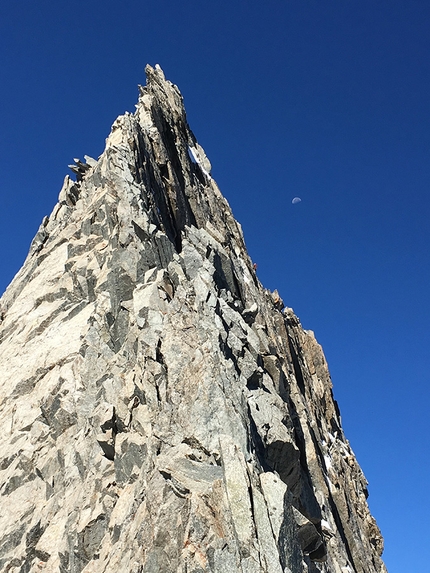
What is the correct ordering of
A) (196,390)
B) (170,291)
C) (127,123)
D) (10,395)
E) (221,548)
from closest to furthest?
(221,548), (196,390), (170,291), (10,395), (127,123)

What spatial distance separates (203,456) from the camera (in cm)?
2144

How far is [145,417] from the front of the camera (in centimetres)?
2520

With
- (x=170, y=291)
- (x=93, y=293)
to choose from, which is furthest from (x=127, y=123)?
(x=170, y=291)

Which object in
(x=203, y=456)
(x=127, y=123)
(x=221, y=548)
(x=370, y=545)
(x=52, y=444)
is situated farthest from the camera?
(x=370, y=545)

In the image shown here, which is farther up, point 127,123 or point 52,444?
point 127,123

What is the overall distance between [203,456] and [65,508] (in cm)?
819

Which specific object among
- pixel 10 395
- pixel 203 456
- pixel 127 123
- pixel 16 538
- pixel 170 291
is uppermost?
pixel 127 123

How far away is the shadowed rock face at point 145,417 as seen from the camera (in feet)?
63.5

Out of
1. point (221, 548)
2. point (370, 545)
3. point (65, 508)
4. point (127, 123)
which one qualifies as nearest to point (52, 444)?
point (65, 508)

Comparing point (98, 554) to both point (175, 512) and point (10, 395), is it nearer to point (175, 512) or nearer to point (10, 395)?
point (175, 512)

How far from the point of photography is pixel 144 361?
27.1m

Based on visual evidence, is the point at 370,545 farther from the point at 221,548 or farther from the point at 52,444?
the point at 221,548

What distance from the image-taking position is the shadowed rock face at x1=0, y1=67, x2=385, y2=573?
19.4m

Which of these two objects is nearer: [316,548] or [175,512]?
[175,512]
